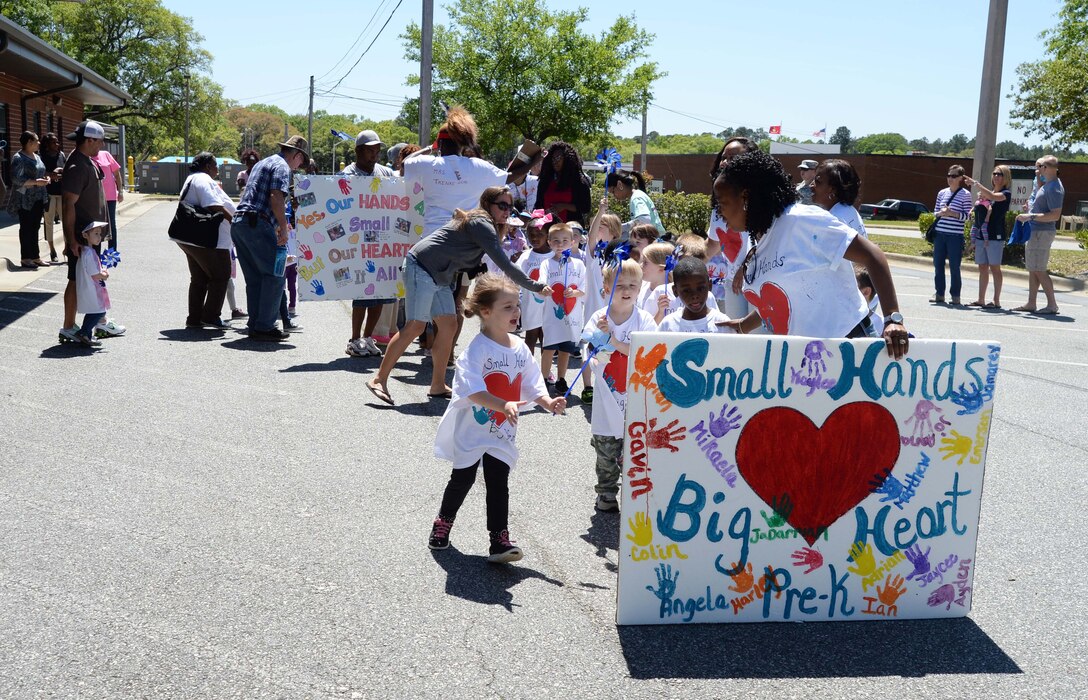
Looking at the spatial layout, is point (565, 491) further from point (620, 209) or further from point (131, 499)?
point (620, 209)

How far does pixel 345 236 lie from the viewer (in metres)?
9.77

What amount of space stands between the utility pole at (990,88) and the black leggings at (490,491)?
17.3m

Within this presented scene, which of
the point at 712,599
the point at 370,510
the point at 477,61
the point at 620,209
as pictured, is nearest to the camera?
the point at 712,599

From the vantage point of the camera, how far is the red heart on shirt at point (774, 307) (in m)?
4.27

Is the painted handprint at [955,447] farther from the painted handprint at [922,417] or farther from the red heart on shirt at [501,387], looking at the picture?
the red heart on shirt at [501,387]

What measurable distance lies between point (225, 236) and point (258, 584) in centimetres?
682

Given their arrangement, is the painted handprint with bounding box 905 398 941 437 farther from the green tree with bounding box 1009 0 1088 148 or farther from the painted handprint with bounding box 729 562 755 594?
the green tree with bounding box 1009 0 1088 148

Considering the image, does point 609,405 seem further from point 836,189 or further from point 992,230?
point 992,230

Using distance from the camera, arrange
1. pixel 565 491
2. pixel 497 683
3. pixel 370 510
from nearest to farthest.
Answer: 1. pixel 497 683
2. pixel 370 510
3. pixel 565 491

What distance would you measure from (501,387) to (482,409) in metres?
0.13

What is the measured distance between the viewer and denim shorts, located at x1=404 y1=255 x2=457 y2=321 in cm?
749

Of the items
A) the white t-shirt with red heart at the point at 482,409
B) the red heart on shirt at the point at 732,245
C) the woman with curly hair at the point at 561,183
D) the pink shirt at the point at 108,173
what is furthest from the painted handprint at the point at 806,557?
the pink shirt at the point at 108,173

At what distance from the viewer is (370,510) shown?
514 centimetres

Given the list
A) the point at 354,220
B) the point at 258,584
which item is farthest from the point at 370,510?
the point at 354,220
